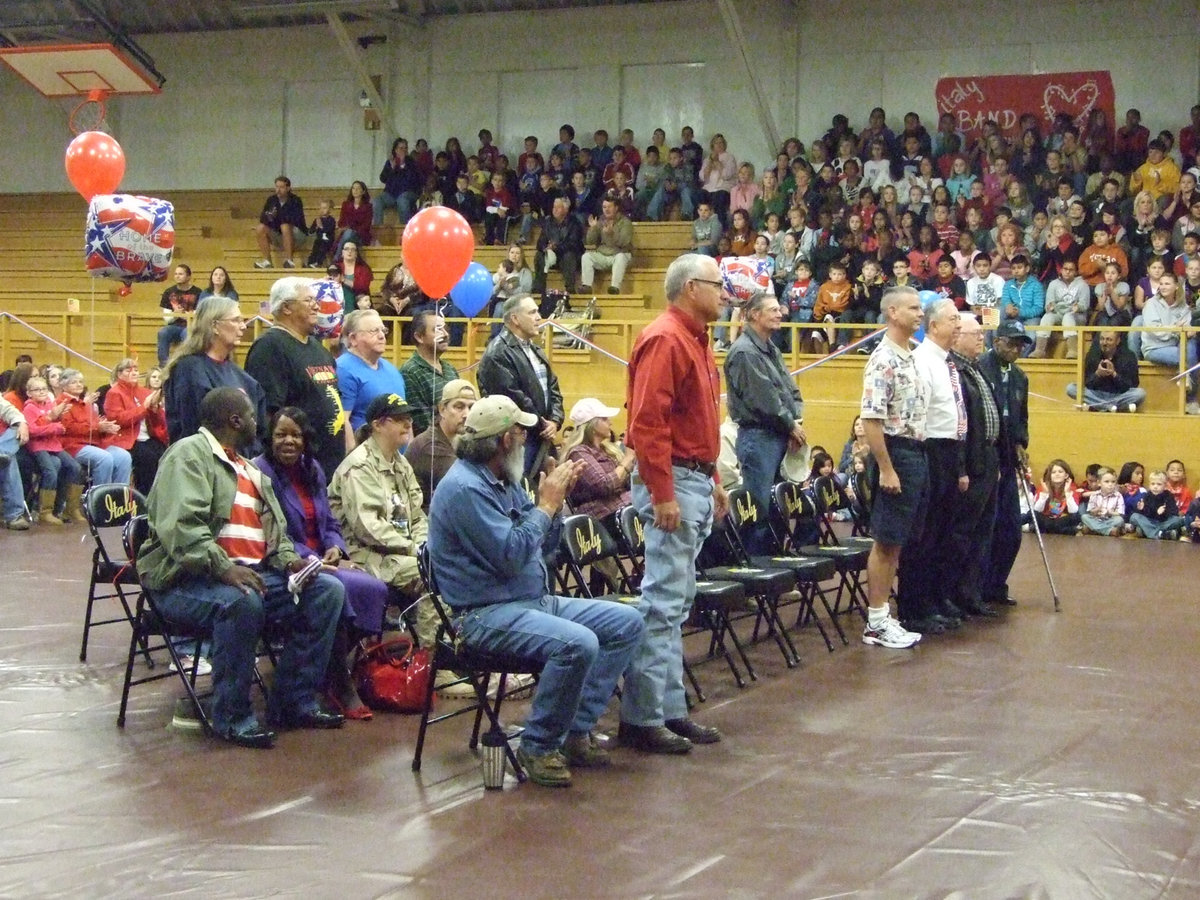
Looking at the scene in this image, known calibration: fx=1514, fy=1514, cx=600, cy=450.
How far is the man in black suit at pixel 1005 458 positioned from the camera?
788cm

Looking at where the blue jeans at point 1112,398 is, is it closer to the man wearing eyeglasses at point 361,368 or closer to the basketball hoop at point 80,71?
the man wearing eyeglasses at point 361,368

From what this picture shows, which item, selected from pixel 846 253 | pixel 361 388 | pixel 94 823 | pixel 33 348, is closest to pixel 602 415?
pixel 361 388

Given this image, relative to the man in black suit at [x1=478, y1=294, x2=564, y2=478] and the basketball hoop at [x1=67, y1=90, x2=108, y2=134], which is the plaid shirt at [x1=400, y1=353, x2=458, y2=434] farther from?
the basketball hoop at [x1=67, y1=90, x2=108, y2=134]

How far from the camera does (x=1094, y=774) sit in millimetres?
4719

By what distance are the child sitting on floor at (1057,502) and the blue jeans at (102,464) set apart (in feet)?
22.8

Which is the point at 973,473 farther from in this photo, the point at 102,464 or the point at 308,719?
the point at 102,464

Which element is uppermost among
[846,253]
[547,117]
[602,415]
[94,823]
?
[547,117]

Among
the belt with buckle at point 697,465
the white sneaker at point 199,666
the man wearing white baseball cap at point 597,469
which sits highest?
the belt with buckle at point 697,465

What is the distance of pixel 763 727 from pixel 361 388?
2456 mm

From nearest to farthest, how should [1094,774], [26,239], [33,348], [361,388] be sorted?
[1094,774] → [361,388] → [33,348] → [26,239]

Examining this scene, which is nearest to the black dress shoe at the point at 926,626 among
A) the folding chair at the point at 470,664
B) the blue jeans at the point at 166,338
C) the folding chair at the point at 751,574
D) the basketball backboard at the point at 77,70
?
the folding chair at the point at 751,574

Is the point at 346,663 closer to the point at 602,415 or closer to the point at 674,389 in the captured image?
the point at 674,389

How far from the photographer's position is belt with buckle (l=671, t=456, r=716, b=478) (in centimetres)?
499

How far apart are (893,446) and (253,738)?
3.26 meters
